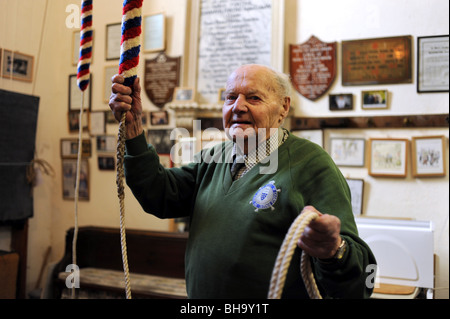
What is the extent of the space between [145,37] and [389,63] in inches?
73.6

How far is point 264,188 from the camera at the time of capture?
3.28 ft

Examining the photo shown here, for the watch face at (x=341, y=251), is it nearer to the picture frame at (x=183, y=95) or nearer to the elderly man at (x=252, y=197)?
the elderly man at (x=252, y=197)

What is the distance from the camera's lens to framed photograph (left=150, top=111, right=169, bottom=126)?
302cm

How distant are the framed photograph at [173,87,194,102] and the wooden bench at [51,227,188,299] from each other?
100 centimetres

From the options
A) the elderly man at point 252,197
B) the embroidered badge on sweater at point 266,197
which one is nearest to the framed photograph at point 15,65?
the elderly man at point 252,197

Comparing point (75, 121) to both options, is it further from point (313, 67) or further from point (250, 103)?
point (250, 103)

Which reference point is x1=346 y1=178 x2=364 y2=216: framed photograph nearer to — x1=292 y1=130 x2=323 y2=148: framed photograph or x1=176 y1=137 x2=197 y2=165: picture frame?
x1=292 y1=130 x2=323 y2=148: framed photograph

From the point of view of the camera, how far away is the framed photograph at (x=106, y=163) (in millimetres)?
3189

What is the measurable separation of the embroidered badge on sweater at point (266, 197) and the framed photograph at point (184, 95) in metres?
1.94

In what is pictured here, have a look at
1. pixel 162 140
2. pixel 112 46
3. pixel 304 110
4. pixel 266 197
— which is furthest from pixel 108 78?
pixel 266 197

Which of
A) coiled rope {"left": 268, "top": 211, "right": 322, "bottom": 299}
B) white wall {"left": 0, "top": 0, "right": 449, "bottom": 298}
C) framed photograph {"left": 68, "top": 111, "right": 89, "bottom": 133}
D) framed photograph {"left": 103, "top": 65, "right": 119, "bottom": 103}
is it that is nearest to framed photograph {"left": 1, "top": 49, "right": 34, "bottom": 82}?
white wall {"left": 0, "top": 0, "right": 449, "bottom": 298}

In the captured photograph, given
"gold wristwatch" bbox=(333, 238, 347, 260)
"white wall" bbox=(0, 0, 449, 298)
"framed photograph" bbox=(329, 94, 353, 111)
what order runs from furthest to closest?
"framed photograph" bbox=(329, 94, 353, 111) → "white wall" bbox=(0, 0, 449, 298) → "gold wristwatch" bbox=(333, 238, 347, 260)

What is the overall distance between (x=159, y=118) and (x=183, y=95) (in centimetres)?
31
